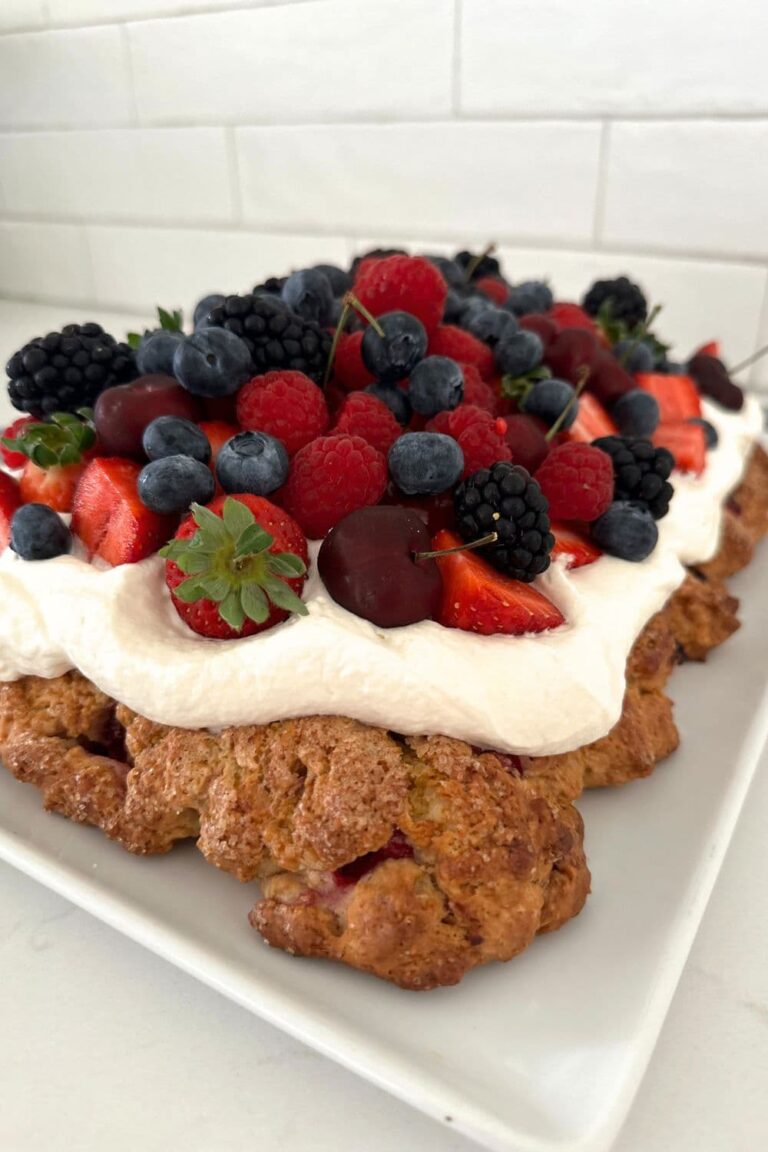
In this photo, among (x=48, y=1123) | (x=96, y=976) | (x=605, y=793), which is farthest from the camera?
(x=605, y=793)

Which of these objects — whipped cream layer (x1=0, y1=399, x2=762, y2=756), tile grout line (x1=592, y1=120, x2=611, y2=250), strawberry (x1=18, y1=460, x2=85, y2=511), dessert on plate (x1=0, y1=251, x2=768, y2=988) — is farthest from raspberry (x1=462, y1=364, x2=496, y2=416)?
tile grout line (x1=592, y1=120, x2=611, y2=250)

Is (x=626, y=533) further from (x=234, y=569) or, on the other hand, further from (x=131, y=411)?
(x=131, y=411)

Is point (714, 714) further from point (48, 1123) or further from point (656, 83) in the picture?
point (656, 83)

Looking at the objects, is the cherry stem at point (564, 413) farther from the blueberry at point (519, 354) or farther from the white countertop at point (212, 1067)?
the white countertop at point (212, 1067)

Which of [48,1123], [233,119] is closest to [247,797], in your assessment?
[48,1123]

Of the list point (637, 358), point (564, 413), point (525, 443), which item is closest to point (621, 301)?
point (637, 358)

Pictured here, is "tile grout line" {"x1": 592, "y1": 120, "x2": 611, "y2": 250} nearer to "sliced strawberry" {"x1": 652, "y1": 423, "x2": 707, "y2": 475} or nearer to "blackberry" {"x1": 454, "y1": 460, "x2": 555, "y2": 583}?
"sliced strawberry" {"x1": 652, "y1": 423, "x2": 707, "y2": 475}
